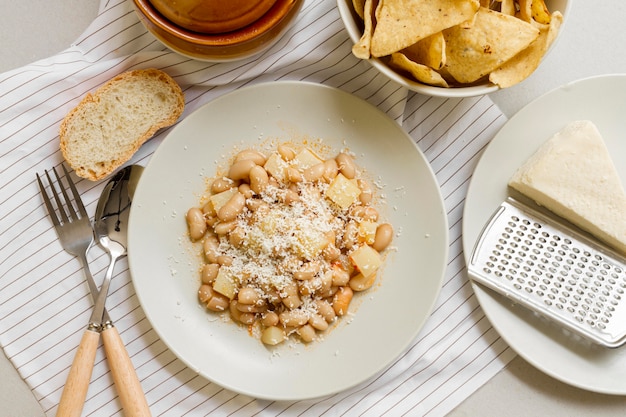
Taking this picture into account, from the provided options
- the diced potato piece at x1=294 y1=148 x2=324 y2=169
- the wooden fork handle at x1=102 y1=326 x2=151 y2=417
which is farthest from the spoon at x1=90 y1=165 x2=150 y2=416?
the diced potato piece at x1=294 y1=148 x2=324 y2=169

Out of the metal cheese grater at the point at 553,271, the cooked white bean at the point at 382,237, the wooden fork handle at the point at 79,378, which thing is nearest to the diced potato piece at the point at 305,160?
the cooked white bean at the point at 382,237

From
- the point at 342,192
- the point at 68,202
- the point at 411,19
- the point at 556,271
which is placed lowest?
the point at 556,271

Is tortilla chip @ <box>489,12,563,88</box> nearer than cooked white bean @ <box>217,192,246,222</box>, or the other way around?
tortilla chip @ <box>489,12,563,88</box>

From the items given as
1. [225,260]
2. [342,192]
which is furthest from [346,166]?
[225,260]

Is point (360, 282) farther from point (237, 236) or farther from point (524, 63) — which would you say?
point (524, 63)

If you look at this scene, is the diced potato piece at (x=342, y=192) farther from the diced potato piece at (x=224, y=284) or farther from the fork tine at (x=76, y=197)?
the fork tine at (x=76, y=197)

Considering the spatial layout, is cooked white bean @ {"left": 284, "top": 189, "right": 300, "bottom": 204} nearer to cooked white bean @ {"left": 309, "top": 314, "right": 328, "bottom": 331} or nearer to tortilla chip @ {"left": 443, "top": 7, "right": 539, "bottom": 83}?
cooked white bean @ {"left": 309, "top": 314, "right": 328, "bottom": 331}
